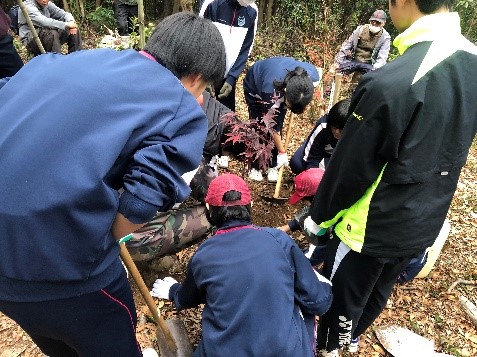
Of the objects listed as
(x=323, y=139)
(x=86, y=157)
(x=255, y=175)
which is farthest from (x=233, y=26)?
(x=86, y=157)

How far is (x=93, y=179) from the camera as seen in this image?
1200 millimetres

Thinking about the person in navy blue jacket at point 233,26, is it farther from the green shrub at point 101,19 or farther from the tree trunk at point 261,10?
the green shrub at point 101,19

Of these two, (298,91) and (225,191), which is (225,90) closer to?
(298,91)

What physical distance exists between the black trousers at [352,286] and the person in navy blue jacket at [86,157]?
1242 mm

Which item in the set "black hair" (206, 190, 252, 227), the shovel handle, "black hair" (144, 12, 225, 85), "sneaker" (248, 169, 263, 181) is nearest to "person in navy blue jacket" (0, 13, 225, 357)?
"black hair" (144, 12, 225, 85)

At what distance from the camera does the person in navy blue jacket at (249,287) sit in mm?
1812

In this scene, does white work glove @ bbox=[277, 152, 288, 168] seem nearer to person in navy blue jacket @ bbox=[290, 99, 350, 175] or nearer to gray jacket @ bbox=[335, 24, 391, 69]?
person in navy blue jacket @ bbox=[290, 99, 350, 175]

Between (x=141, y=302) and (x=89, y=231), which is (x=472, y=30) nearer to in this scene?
(x=141, y=302)

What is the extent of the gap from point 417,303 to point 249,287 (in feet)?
7.54

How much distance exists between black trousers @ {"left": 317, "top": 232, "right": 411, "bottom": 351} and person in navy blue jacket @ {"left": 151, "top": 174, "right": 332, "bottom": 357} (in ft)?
0.46

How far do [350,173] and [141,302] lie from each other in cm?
196

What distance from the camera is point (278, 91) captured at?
366 cm

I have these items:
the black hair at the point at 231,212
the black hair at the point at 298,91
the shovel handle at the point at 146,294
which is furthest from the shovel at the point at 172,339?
the black hair at the point at 298,91

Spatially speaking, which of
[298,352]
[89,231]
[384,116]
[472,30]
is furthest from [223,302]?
[472,30]
